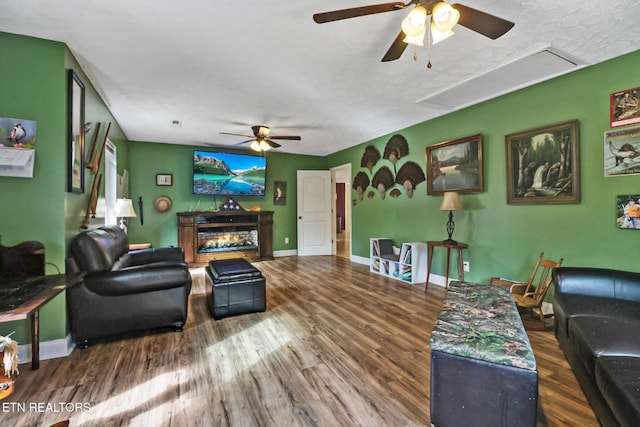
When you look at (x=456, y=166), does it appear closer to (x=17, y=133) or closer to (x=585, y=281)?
(x=585, y=281)

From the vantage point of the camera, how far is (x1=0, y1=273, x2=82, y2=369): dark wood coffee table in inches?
56.7

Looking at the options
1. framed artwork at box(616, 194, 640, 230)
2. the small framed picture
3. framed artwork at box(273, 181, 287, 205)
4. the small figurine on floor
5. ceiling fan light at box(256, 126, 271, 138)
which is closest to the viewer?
the small figurine on floor

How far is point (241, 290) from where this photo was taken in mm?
3148

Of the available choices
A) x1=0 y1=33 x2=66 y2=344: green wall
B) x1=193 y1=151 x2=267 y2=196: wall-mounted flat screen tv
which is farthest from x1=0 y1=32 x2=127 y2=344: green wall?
x1=193 y1=151 x2=267 y2=196: wall-mounted flat screen tv

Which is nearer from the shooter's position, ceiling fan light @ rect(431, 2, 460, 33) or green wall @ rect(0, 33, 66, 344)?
ceiling fan light @ rect(431, 2, 460, 33)

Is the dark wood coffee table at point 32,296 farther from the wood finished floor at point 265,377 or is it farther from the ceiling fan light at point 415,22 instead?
the ceiling fan light at point 415,22

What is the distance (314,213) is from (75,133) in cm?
506

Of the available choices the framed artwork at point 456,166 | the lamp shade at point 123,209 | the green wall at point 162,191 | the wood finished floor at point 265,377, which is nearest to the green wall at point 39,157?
the wood finished floor at point 265,377

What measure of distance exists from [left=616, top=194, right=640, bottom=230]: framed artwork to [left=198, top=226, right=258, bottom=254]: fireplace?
560 centimetres

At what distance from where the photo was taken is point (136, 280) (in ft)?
8.03

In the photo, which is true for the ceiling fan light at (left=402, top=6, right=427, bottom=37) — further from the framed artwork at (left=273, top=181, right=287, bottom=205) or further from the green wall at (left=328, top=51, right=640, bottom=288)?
the framed artwork at (left=273, top=181, right=287, bottom=205)

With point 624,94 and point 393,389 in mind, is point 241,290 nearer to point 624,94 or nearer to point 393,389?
point 393,389

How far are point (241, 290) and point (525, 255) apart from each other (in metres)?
3.23

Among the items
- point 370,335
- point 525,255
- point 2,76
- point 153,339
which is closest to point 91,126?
point 2,76
